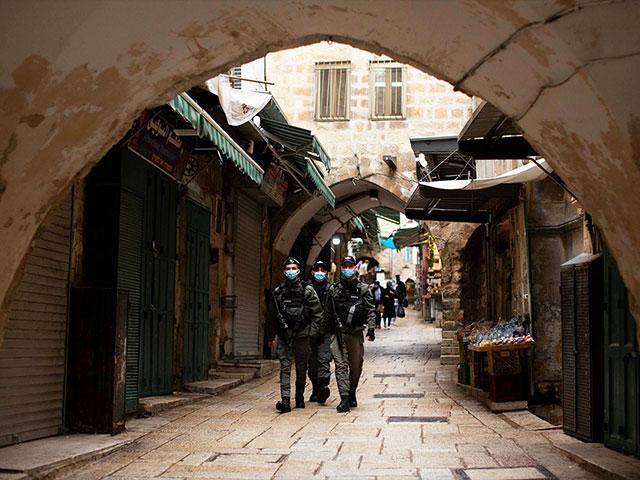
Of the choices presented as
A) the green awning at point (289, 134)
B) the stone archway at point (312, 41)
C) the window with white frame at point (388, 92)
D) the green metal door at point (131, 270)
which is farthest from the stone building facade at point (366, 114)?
the stone archway at point (312, 41)

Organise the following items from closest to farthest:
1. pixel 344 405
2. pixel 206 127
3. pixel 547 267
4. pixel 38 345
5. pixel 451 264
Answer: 1. pixel 38 345
2. pixel 206 127
3. pixel 344 405
4. pixel 547 267
5. pixel 451 264

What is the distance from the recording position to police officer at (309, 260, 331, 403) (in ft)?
34.4

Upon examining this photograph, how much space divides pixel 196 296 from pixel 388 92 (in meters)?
8.08

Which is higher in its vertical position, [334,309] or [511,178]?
[511,178]

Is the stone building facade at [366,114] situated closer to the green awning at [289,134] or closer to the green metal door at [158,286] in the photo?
the green awning at [289,134]

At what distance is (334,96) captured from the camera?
728 inches

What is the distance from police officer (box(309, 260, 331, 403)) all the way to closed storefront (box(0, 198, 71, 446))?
3.86m

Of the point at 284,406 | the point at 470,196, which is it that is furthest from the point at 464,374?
the point at 284,406

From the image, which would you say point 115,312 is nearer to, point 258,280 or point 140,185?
point 140,185

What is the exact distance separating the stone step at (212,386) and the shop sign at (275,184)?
3595mm

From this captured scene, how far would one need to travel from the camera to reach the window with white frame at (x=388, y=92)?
18.3 metres

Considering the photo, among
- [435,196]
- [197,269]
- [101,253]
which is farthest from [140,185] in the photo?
[435,196]

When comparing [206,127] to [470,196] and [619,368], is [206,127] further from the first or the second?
[470,196]

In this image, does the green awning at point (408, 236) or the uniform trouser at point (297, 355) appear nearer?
the uniform trouser at point (297, 355)
